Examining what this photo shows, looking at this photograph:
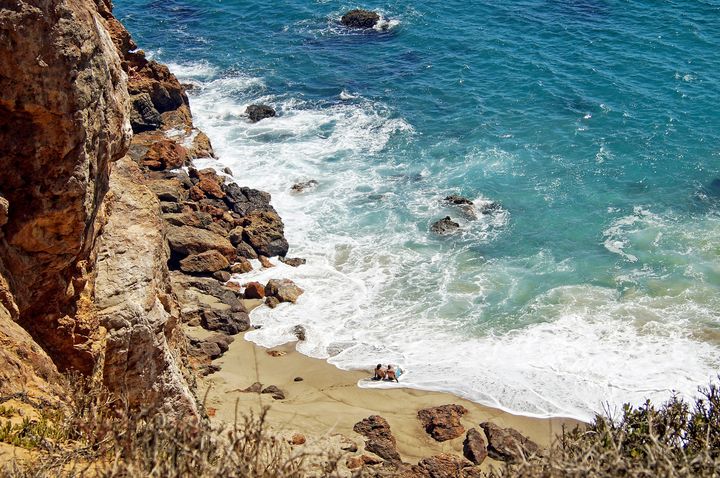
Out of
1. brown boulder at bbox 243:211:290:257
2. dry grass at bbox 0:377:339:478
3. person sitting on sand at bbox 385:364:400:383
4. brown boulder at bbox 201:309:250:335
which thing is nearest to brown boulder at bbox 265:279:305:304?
brown boulder at bbox 201:309:250:335

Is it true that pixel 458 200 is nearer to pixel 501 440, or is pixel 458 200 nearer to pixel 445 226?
pixel 445 226

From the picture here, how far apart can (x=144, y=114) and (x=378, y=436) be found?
21.7 metres

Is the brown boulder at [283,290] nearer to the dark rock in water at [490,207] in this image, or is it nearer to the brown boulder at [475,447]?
the brown boulder at [475,447]

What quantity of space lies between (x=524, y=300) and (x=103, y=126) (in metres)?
17.4

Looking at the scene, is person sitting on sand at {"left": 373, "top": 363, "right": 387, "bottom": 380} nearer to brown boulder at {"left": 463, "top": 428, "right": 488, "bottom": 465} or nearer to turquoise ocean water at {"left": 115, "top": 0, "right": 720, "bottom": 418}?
turquoise ocean water at {"left": 115, "top": 0, "right": 720, "bottom": 418}

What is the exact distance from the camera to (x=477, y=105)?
3941 centimetres

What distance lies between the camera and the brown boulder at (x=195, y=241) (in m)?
25.0

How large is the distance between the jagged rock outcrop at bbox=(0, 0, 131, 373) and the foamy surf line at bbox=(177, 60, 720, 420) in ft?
37.0

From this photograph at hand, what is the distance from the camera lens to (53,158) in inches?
409

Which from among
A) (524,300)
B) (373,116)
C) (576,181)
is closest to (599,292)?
(524,300)

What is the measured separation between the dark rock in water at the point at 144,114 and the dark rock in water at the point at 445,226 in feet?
46.5

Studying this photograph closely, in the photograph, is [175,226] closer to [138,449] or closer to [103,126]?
[103,126]

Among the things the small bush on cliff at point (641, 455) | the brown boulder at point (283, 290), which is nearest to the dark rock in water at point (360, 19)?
the brown boulder at point (283, 290)

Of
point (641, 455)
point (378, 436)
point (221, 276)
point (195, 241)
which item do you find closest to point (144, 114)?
point (195, 241)
